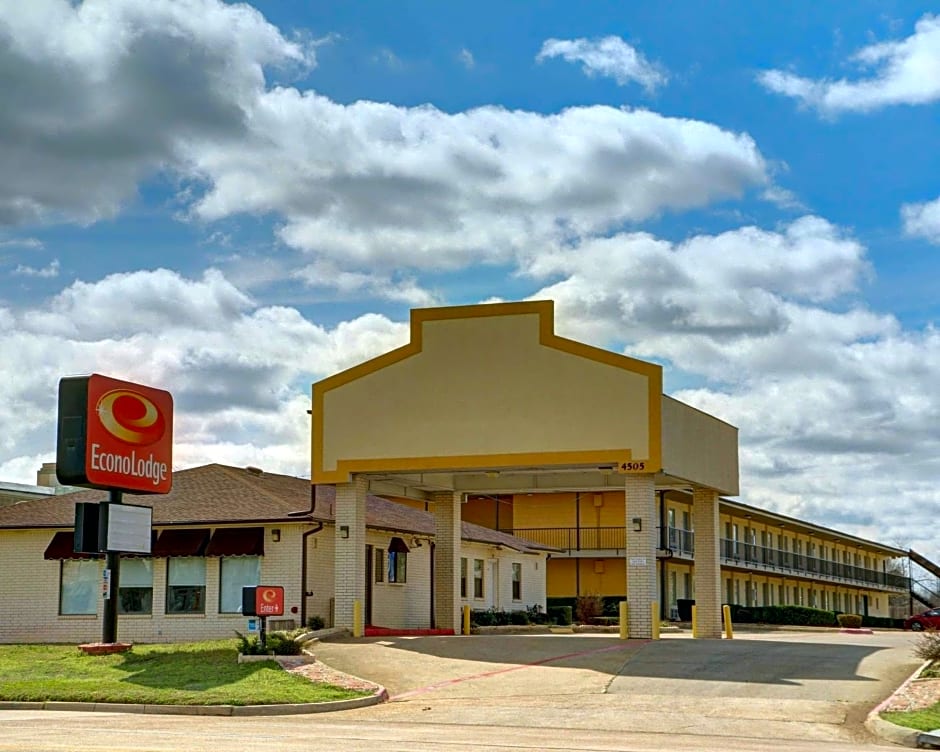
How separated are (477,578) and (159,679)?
21908 millimetres

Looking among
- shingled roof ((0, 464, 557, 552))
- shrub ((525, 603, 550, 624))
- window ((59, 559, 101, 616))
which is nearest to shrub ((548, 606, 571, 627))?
shrub ((525, 603, 550, 624))

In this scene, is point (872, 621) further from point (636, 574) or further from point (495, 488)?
point (636, 574)

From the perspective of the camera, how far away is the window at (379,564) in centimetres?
3878

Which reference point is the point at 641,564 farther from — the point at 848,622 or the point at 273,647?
the point at 848,622

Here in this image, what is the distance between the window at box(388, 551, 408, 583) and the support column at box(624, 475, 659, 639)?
9784 millimetres

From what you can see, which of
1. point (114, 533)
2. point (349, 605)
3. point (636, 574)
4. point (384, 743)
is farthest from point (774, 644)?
point (384, 743)

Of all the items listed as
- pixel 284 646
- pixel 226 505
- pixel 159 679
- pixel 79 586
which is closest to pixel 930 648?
pixel 284 646

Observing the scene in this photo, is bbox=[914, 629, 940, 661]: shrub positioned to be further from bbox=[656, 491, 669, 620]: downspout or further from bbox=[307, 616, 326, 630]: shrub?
bbox=[656, 491, 669, 620]: downspout

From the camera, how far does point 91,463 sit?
2945cm

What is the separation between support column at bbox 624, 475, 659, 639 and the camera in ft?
104

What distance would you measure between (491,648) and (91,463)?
9.61 meters

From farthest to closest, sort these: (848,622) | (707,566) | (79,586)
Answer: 1. (848,622)
2. (79,586)
3. (707,566)

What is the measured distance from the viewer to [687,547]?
59250mm

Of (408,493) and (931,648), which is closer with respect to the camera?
(931,648)
